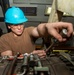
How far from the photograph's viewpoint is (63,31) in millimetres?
1074

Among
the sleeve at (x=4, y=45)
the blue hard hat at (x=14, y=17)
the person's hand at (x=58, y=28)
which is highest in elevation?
the person's hand at (x=58, y=28)

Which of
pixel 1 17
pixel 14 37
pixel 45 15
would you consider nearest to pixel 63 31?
pixel 14 37

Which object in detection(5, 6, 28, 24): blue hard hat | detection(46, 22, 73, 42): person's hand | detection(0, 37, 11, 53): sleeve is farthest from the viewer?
detection(5, 6, 28, 24): blue hard hat

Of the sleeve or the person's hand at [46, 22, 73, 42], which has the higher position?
the person's hand at [46, 22, 73, 42]

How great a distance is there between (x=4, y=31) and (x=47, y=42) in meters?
0.95

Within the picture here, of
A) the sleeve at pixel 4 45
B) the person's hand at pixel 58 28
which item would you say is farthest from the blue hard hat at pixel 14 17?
the person's hand at pixel 58 28

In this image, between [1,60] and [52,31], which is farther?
[1,60]

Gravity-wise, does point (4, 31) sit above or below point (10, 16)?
below

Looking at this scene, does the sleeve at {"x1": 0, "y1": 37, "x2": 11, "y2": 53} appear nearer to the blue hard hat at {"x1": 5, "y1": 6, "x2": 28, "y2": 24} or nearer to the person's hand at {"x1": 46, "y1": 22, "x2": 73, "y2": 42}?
the blue hard hat at {"x1": 5, "y1": 6, "x2": 28, "y2": 24}

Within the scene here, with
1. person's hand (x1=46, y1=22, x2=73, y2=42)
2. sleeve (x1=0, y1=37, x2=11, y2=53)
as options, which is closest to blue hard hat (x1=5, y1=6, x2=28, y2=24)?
sleeve (x1=0, y1=37, x2=11, y2=53)

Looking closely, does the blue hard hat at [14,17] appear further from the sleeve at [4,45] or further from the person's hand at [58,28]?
the person's hand at [58,28]

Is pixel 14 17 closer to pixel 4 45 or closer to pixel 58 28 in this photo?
pixel 4 45

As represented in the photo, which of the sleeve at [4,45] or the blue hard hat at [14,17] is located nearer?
the sleeve at [4,45]

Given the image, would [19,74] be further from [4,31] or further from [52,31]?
[4,31]
